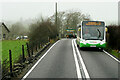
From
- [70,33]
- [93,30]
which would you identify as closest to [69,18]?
[70,33]

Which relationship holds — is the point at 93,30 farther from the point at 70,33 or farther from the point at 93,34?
the point at 70,33

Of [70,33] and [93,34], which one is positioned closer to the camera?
[93,34]

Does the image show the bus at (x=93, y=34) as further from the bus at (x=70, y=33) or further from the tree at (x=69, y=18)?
the tree at (x=69, y=18)

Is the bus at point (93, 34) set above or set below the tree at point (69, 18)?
below

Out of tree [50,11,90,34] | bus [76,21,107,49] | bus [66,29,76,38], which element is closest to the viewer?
bus [76,21,107,49]

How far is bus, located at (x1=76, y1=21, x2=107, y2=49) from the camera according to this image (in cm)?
1820

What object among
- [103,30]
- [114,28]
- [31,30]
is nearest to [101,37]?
[103,30]

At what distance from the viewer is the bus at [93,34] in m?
18.2

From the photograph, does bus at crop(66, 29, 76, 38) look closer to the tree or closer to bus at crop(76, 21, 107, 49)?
the tree

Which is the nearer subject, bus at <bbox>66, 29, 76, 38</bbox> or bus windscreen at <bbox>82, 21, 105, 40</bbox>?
bus windscreen at <bbox>82, 21, 105, 40</bbox>

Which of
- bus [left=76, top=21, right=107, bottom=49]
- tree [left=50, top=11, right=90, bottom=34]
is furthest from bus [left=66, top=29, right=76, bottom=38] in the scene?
bus [left=76, top=21, right=107, bottom=49]

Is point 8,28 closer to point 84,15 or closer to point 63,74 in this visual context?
point 84,15

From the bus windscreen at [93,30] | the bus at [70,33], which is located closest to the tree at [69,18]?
the bus at [70,33]

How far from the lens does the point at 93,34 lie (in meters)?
18.3
